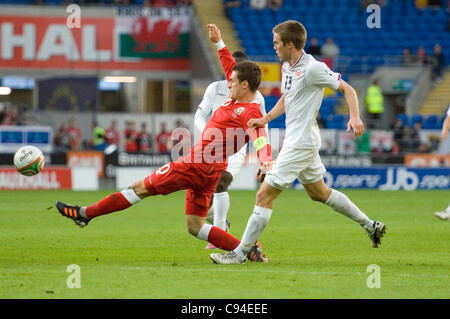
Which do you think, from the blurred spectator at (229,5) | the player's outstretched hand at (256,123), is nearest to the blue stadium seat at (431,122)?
the blurred spectator at (229,5)

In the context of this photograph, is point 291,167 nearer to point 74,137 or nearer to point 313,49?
point 74,137

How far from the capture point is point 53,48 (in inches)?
1223

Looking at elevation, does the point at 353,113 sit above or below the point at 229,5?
below

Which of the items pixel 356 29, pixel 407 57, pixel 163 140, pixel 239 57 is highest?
pixel 356 29

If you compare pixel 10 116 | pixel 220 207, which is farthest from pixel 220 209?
pixel 10 116

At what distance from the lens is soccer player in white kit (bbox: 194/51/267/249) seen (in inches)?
392

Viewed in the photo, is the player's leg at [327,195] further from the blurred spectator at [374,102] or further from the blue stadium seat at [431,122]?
the blue stadium seat at [431,122]

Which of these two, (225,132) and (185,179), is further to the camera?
(225,132)

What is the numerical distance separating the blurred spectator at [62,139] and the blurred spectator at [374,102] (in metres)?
10.5

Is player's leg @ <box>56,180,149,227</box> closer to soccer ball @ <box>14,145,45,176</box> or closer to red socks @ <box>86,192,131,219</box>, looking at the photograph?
red socks @ <box>86,192,131,219</box>

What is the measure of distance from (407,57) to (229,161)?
2263 cm

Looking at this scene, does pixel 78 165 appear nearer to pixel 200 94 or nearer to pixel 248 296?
pixel 200 94

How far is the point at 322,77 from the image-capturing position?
798 centimetres
